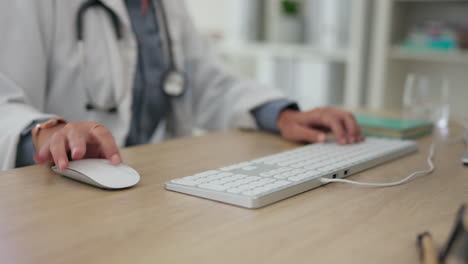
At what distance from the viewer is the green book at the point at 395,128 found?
43.8 inches

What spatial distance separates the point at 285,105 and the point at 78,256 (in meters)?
0.79

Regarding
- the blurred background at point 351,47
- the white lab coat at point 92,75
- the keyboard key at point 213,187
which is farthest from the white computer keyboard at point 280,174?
the blurred background at point 351,47

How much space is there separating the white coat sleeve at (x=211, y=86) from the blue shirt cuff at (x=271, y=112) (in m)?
0.08

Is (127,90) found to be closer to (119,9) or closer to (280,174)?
(119,9)

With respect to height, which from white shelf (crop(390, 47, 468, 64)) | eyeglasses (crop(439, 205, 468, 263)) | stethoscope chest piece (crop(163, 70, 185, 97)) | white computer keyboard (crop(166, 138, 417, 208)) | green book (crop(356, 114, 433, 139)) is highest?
white shelf (crop(390, 47, 468, 64))

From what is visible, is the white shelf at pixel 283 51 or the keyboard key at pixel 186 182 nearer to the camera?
the keyboard key at pixel 186 182

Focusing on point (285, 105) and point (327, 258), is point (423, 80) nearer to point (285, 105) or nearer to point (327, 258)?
point (285, 105)

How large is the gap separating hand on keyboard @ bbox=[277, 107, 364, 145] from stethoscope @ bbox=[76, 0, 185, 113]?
12.3 inches

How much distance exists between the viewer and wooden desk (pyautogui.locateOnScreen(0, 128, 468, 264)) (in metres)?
0.48

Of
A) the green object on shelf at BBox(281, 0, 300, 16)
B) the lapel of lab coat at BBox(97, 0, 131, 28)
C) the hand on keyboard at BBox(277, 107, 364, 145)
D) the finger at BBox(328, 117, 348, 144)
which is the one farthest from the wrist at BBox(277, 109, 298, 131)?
the green object on shelf at BBox(281, 0, 300, 16)

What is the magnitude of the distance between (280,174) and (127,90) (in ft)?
2.03

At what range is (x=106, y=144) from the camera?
2.46 ft

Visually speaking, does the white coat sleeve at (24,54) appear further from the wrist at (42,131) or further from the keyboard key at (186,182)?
the keyboard key at (186,182)

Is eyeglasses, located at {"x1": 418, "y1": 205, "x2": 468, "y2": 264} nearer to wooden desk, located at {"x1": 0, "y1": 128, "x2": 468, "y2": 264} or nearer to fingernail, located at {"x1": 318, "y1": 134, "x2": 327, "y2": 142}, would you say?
wooden desk, located at {"x1": 0, "y1": 128, "x2": 468, "y2": 264}
